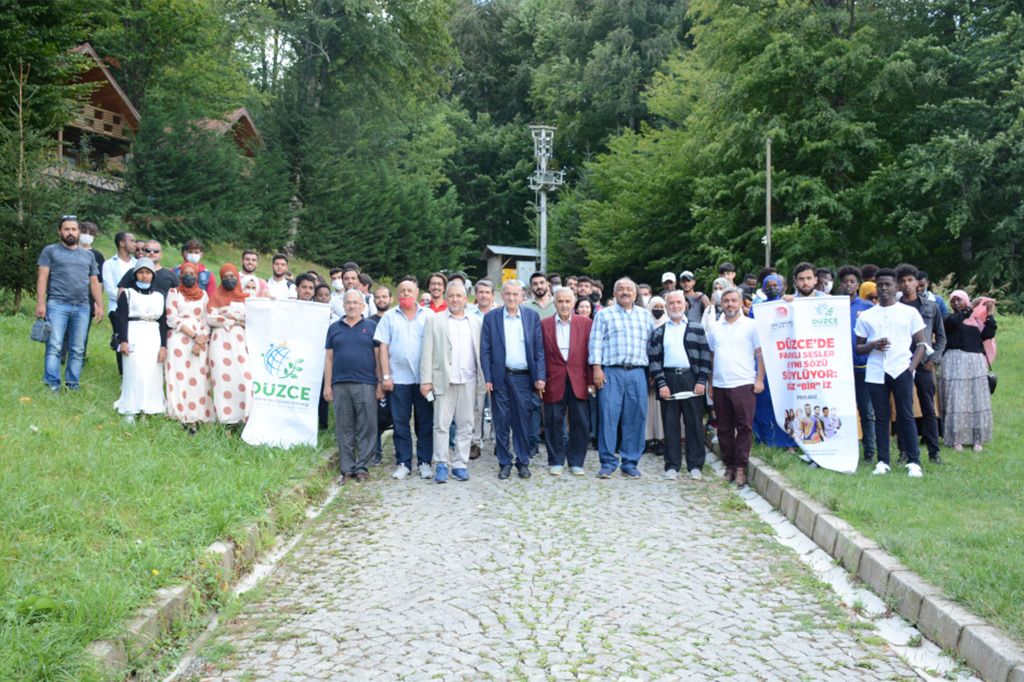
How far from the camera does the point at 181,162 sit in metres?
33.1

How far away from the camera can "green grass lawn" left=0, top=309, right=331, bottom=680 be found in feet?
15.9

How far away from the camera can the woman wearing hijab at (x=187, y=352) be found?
33.7 ft

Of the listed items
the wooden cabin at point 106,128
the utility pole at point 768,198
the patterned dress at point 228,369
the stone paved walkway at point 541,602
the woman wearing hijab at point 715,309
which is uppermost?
the wooden cabin at point 106,128

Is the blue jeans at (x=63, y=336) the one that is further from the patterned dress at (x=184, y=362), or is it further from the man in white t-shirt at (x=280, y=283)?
the man in white t-shirt at (x=280, y=283)

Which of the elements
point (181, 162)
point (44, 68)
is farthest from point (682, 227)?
point (44, 68)

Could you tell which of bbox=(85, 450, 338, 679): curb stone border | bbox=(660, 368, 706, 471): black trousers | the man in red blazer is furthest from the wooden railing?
bbox=(85, 450, 338, 679): curb stone border

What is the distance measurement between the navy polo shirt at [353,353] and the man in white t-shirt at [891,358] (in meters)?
5.04

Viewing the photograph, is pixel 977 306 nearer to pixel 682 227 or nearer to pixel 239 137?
pixel 682 227

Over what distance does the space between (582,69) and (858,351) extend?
160ft

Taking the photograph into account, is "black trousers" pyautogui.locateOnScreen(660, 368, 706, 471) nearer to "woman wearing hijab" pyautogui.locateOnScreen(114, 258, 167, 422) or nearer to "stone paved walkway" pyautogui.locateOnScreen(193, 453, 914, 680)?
"stone paved walkway" pyautogui.locateOnScreen(193, 453, 914, 680)

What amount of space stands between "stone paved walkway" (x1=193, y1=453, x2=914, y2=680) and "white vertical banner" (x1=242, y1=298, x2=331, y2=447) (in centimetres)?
175

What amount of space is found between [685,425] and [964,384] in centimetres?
327

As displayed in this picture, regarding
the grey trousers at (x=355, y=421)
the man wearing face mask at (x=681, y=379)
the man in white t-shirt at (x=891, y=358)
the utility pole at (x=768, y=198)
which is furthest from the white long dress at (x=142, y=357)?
the utility pole at (x=768, y=198)

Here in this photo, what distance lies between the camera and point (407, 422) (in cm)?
1041
